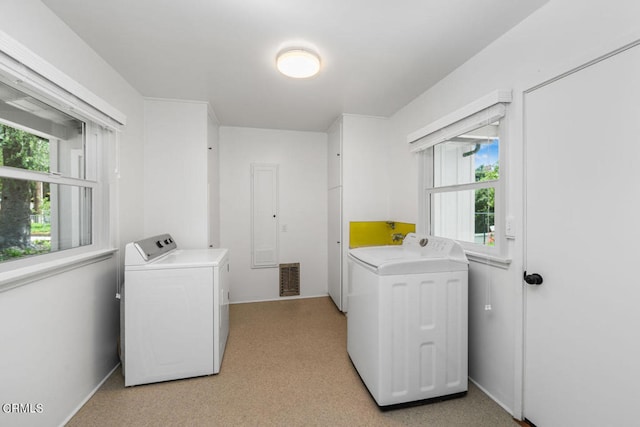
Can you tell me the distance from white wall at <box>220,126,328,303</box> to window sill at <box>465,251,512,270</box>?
7.33ft

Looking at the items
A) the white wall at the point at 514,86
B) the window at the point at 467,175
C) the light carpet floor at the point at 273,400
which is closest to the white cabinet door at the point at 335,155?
the window at the point at 467,175

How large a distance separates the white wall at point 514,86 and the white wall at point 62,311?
8.98 feet

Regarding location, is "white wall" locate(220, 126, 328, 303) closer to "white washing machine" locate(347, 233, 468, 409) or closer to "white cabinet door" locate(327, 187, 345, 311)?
"white cabinet door" locate(327, 187, 345, 311)

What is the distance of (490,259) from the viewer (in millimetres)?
1791

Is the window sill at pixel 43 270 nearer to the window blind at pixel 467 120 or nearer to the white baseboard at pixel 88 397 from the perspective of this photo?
the white baseboard at pixel 88 397

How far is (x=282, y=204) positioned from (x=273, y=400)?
8.08 ft

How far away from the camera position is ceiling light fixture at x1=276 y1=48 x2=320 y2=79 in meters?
1.84

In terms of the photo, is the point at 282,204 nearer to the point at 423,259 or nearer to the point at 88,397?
the point at 423,259

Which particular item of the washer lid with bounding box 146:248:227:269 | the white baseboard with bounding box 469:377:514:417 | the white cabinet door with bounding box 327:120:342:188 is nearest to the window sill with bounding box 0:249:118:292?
the washer lid with bounding box 146:248:227:269

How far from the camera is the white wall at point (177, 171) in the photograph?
105 inches

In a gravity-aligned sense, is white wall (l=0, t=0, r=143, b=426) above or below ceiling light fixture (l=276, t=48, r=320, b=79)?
below

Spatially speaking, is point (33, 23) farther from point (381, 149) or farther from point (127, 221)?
point (381, 149)

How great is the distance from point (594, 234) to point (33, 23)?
10.1ft

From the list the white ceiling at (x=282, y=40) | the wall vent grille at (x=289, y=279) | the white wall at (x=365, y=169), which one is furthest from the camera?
the wall vent grille at (x=289, y=279)
